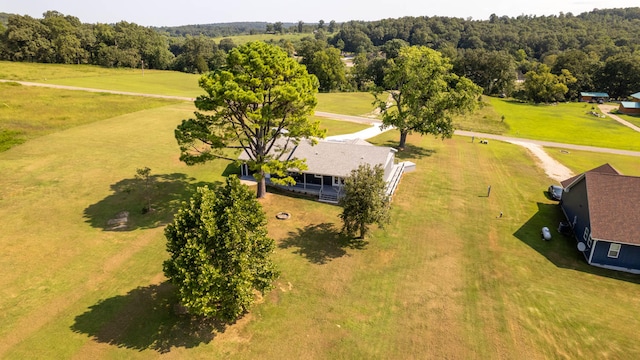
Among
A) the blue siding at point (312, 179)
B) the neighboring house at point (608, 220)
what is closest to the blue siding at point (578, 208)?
the neighboring house at point (608, 220)

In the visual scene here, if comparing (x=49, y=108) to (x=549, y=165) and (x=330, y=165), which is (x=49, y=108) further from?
(x=549, y=165)

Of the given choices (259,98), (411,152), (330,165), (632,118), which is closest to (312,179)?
(330,165)

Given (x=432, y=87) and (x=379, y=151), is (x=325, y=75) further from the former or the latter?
Answer: (x=379, y=151)

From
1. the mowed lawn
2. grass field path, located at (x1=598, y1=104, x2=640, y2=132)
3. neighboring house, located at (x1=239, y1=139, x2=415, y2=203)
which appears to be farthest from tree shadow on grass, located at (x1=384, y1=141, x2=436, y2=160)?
grass field path, located at (x1=598, y1=104, x2=640, y2=132)

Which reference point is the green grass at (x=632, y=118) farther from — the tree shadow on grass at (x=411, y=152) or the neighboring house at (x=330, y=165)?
the neighboring house at (x=330, y=165)

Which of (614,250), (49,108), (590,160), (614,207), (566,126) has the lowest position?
(614,250)

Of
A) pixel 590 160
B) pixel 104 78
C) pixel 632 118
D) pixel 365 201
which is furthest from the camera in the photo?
pixel 104 78
